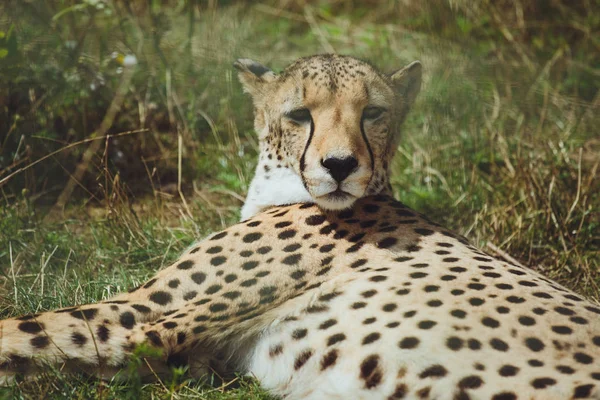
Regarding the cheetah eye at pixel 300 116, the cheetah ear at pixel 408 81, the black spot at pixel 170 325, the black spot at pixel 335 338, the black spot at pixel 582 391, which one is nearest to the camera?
the black spot at pixel 582 391

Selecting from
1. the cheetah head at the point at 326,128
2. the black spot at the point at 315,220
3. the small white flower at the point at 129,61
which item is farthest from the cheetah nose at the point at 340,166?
the small white flower at the point at 129,61

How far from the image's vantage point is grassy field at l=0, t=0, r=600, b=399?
382cm

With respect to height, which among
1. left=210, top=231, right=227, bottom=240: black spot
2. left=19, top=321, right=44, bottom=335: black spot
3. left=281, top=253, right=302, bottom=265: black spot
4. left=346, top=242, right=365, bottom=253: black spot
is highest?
left=210, top=231, right=227, bottom=240: black spot

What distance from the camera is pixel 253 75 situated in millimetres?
3611

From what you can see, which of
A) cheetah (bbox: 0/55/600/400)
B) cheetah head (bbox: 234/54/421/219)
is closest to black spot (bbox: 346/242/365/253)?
cheetah (bbox: 0/55/600/400)

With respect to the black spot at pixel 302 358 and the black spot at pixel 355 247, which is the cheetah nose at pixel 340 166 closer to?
the black spot at pixel 355 247

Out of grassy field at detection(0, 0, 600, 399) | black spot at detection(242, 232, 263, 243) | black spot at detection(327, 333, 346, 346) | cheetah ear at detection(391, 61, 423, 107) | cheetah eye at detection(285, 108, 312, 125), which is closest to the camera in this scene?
black spot at detection(327, 333, 346, 346)

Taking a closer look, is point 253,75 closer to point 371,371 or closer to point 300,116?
point 300,116

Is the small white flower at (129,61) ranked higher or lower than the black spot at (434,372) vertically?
higher

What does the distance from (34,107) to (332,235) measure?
2.10 meters

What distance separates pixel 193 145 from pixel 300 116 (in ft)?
6.06

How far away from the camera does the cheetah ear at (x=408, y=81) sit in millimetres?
3547

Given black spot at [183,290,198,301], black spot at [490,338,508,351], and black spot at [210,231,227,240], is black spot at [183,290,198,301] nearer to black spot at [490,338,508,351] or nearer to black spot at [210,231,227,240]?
black spot at [210,231,227,240]

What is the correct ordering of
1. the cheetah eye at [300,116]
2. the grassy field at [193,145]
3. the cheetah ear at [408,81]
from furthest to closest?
the grassy field at [193,145] → the cheetah ear at [408,81] → the cheetah eye at [300,116]
